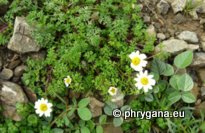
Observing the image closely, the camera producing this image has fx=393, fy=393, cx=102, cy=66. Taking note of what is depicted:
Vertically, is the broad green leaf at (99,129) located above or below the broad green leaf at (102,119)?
below

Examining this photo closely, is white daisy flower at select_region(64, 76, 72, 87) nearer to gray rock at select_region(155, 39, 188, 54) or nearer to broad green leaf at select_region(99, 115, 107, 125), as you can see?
broad green leaf at select_region(99, 115, 107, 125)

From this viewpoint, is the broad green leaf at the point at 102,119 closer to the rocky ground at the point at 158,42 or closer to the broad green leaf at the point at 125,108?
the broad green leaf at the point at 125,108

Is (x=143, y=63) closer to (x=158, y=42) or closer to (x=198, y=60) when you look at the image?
(x=158, y=42)

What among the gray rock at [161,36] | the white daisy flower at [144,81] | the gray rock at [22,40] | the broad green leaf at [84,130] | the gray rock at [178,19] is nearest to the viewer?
the white daisy flower at [144,81]

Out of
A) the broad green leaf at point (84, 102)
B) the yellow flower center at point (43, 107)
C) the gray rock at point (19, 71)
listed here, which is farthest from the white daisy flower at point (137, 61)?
the gray rock at point (19, 71)

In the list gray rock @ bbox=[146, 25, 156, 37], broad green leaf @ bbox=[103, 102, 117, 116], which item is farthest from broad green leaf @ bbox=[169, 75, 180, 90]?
broad green leaf @ bbox=[103, 102, 117, 116]
